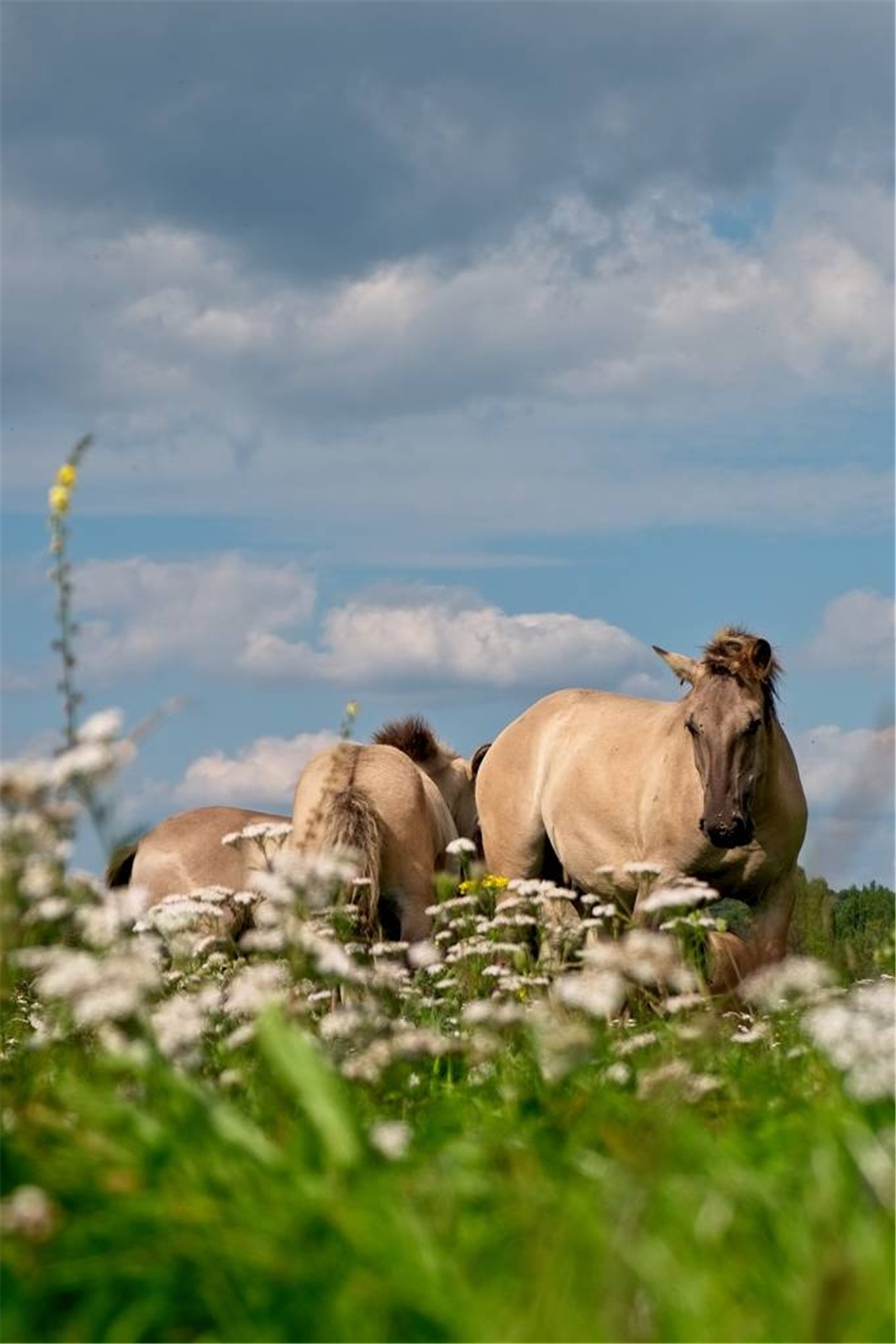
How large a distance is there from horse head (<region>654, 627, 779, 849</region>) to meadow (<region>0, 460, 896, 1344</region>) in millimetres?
5103

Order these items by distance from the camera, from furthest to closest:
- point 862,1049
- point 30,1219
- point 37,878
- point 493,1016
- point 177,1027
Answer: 1. point 493,1016
2. point 37,878
3. point 177,1027
4. point 862,1049
5. point 30,1219

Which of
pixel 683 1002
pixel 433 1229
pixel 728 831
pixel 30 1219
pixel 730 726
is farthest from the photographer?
pixel 730 726

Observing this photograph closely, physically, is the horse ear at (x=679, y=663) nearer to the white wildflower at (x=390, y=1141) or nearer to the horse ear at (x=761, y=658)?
the horse ear at (x=761, y=658)

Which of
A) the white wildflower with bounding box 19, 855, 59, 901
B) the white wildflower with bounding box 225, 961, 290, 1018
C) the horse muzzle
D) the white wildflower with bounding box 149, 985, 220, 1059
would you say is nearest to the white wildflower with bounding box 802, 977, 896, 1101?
the white wildflower with bounding box 225, 961, 290, 1018

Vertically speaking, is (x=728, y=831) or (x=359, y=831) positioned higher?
(x=728, y=831)

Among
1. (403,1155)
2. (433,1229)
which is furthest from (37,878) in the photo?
(433,1229)

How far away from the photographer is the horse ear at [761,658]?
10703 millimetres

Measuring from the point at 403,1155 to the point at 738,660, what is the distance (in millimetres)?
7655

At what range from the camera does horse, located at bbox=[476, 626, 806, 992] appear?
1067 centimetres

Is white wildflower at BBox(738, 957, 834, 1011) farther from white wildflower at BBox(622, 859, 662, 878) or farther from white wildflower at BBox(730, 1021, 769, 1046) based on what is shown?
white wildflower at BBox(622, 859, 662, 878)

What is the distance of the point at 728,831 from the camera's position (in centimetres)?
1041

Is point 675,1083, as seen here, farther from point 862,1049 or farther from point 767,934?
point 767,934

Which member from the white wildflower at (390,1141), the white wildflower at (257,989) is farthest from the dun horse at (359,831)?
the white wildflower at (390,1141)

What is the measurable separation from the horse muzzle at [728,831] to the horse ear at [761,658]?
0.91 meters
